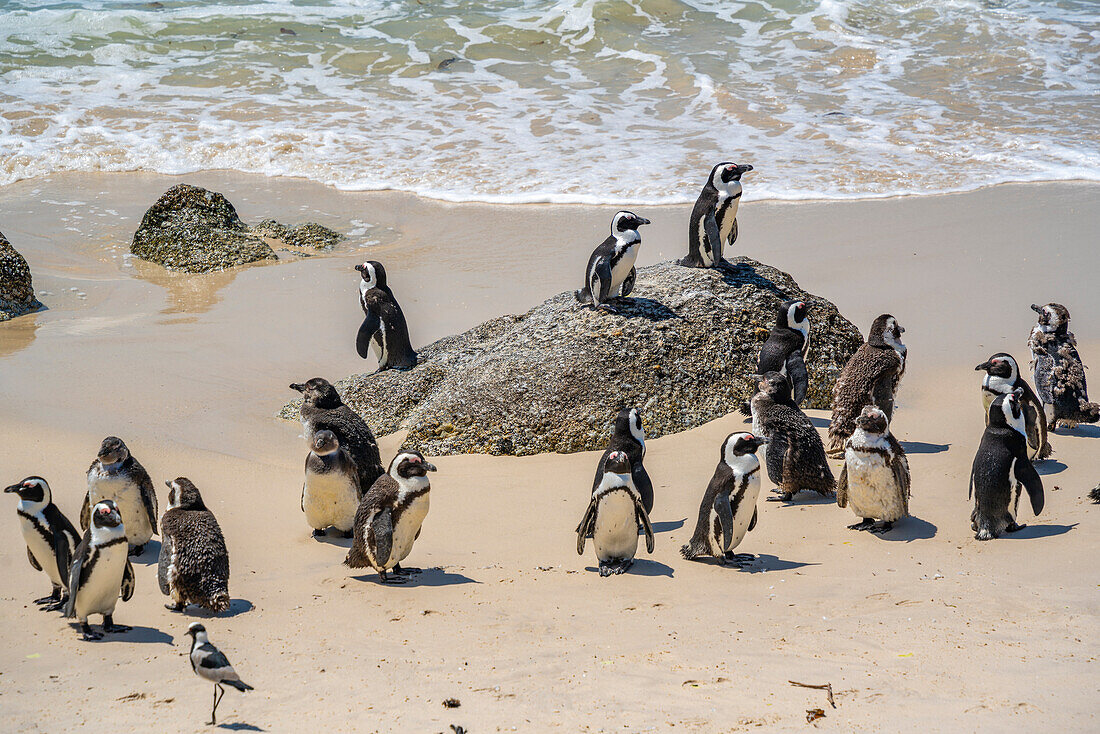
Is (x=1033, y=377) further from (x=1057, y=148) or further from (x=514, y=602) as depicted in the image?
(x=1057, y=148)

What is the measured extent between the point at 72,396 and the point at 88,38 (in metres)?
18.4

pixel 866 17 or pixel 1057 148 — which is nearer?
pixel 1057 148

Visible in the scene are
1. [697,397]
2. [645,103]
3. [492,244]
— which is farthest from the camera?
[645,103]

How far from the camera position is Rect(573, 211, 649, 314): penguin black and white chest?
27.8 ft

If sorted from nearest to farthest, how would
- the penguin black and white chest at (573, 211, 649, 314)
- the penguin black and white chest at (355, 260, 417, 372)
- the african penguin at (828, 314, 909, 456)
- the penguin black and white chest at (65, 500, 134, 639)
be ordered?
the penguin black and white chest at (65, 500, 134, 639), the african penguin at (828, 314, 909, 456), the penguin black and white chest at (573, 211, 649, 314), the penguin black and white chest at (355, 260, 417, 372)

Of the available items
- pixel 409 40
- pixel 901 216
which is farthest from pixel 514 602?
pixel 409 40

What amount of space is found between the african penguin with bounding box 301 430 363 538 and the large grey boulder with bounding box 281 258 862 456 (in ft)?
4.79

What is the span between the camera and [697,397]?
837 cm

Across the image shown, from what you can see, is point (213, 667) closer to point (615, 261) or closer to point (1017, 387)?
point (615, 261)

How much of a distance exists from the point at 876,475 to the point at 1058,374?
270 centimetres

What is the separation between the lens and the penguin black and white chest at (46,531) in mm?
5422

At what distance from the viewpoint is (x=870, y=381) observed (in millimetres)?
7914

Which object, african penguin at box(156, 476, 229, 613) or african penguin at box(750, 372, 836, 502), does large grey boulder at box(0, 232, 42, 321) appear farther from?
african penguin at box(750, 372, 836, 502)

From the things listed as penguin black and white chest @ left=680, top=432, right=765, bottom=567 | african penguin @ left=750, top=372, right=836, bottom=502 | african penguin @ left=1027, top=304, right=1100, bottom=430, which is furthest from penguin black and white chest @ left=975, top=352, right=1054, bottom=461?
penguin black and white chest @ left=680, top=432, right=765, bottom=567
